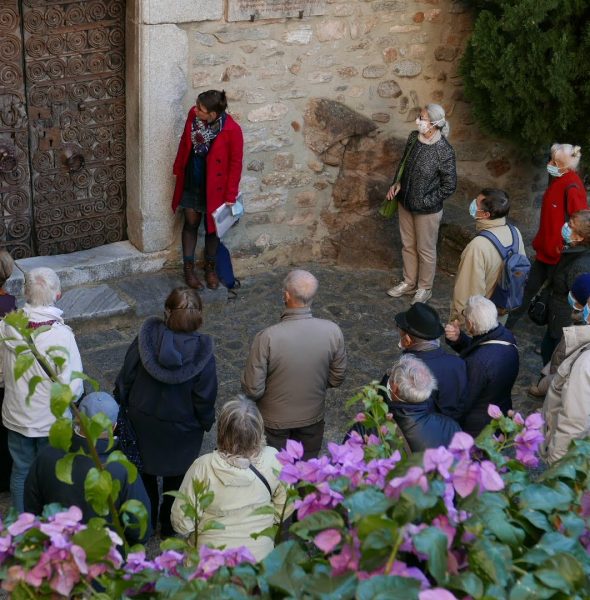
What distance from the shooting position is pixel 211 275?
7.89m

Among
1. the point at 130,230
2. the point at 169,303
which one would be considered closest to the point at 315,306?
the point at 130,230

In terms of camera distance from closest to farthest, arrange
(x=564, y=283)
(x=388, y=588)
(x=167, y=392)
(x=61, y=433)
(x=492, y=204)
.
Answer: (x=388, y=588) < (x=61, y=433) < (x=167, y=392) < (x=564, y=283) < (x=492, y=204)

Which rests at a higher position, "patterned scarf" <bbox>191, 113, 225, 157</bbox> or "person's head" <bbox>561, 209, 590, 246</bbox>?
"patterned scarf" <bbox>191, 113, 225, 157</bbox>

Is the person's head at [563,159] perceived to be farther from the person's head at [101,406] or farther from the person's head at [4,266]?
the person's head at [101,406]

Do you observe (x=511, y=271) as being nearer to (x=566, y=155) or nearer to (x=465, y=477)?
(x=566, y=155)

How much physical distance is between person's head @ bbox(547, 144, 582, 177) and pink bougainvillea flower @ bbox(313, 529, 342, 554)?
5518mm

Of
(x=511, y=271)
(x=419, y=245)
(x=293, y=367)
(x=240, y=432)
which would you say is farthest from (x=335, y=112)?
(x=240, y=432)

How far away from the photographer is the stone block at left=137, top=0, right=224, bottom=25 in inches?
279

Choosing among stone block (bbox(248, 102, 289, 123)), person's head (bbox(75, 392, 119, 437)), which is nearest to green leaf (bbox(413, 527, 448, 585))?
person's head (bbox(75, 392, 119, 437))

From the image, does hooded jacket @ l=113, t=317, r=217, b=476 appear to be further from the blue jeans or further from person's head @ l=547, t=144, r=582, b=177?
person's head @ l=547, t=144, r=582, b=177

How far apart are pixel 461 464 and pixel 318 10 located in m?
6.16

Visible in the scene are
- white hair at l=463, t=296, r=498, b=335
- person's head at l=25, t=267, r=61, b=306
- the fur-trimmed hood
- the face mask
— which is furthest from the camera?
the face mask

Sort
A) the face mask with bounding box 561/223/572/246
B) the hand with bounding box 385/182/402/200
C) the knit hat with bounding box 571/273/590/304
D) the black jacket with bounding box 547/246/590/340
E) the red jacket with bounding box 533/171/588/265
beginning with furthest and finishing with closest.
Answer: the hand with bounding box 385/182/402/200, the red jacket with bounding box 533/171/588/265, the face mask with bounding box 561/223/572/246, the black jacket with bounding box 547/246/590/340, the knit hat with bounding box 571/273/590/304

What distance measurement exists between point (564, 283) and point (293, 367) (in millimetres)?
2076
